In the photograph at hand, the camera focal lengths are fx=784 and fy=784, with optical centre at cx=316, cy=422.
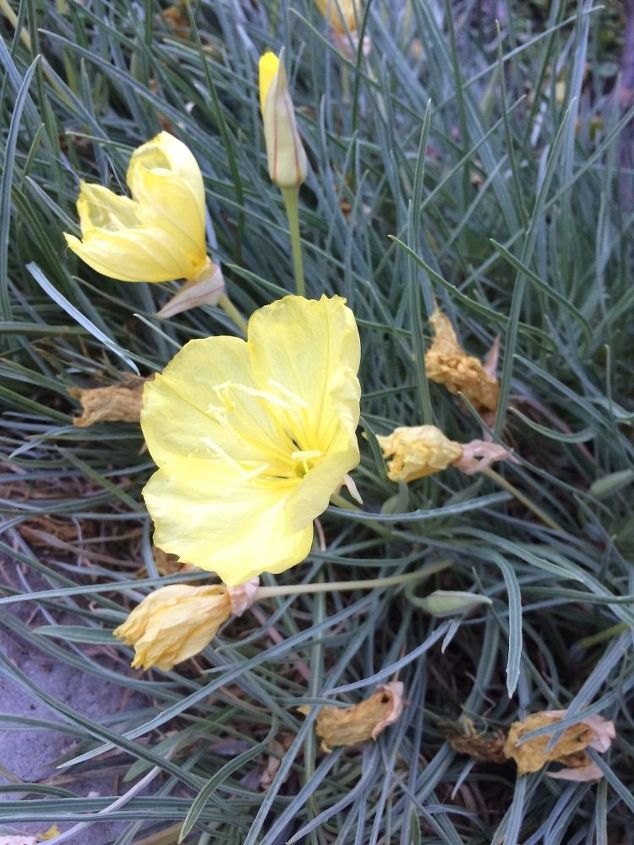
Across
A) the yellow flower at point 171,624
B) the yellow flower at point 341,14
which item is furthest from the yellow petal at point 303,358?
the yellow flower at point 341,14

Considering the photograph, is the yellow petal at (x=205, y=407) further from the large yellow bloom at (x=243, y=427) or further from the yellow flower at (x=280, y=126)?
the yellow flower at (x=280, y=126)

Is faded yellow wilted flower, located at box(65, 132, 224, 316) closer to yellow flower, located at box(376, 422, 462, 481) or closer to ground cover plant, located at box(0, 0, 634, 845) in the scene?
ground cover plant, located at box(0, 0, 634, 845)

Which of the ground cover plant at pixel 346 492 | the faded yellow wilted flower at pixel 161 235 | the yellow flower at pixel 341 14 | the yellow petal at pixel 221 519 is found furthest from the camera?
the yellow flower at pixel 341 14

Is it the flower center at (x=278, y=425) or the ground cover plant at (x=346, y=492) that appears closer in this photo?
the flower center at (x=278, y=425)

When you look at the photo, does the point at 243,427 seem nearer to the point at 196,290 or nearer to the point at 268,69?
the point at 196,290

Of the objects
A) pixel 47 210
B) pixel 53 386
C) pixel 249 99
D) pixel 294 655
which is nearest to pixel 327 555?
pixel 294 655

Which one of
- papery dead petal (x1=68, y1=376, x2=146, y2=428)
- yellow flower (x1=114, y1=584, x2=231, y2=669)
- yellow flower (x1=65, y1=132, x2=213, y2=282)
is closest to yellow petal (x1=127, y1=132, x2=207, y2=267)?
yellow flower (x1=65, y1=132, x2=213, y2=282)

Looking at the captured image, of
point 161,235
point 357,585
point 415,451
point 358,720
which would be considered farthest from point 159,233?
point 358,720
